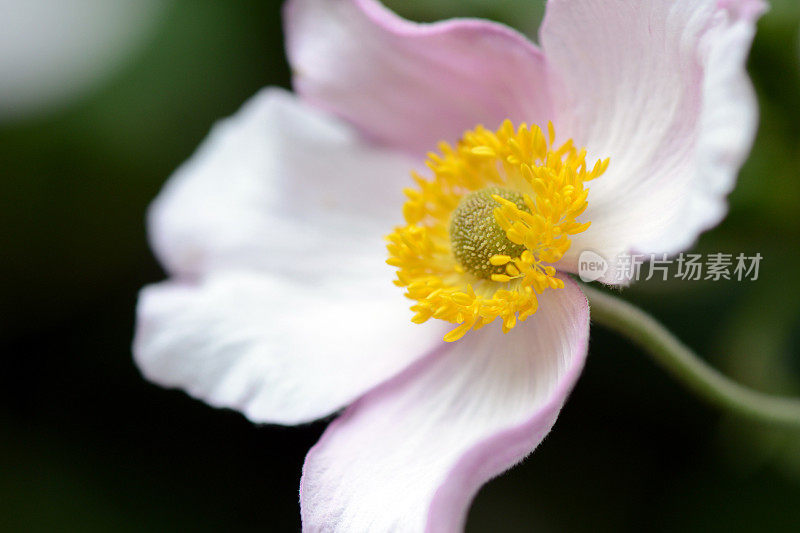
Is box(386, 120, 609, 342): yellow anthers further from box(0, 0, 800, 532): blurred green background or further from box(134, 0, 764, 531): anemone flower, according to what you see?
box(0, 0, 800, 532): blurred green background

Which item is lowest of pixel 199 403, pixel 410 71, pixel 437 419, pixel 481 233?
pixel 199 403

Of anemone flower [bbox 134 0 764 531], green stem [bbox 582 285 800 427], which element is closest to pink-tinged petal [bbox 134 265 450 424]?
anemone flower [bbox 134 0 764 531]

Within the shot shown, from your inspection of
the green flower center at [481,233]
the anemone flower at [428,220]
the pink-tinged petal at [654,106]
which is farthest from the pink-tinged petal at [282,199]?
the pink-tinged petal at [654,106]

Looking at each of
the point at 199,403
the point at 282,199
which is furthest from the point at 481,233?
the point at 199,403

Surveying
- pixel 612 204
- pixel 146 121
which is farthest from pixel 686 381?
pixel 146 121

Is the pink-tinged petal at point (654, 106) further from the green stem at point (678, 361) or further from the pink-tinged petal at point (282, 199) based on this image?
the pink-tinged petal at point (282, 199)

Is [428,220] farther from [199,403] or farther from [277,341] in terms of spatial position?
[199,403]
